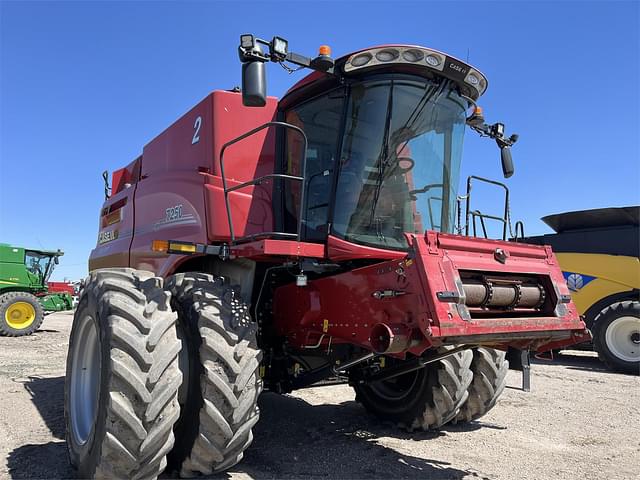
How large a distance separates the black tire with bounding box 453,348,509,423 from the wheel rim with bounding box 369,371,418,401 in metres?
0.58

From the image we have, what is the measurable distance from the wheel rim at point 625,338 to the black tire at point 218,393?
8.33 meters

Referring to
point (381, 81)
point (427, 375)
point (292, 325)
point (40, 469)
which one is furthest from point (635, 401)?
point (40, 469)

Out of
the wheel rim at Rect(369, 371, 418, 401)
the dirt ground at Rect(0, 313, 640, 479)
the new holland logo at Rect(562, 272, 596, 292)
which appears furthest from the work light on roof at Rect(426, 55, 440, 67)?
the new holland logo at Rect(562, 272, 596, 292)

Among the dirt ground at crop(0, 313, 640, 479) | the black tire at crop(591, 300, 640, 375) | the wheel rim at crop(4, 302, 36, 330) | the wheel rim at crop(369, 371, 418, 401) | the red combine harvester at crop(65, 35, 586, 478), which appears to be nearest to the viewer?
the red combine harvester at crop(65, 35, 586, 478)

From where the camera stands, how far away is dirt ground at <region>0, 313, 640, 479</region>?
153 inches

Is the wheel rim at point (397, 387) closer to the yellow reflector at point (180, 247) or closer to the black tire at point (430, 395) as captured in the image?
the black tire at point (430, 395)

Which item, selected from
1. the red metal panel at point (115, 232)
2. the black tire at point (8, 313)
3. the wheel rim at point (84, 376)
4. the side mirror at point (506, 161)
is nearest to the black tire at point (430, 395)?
the side mirror at point (506, 161)

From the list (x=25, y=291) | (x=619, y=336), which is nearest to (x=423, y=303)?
(x=619, y=336)

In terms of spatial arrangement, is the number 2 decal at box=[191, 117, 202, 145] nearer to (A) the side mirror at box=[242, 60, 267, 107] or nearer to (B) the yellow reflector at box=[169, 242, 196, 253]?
(B) the yellow reflector at box=[169, 242, 196, 253]

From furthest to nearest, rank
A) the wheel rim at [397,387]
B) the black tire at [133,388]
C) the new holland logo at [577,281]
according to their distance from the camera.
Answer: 1. the new holland logo at [577,281]
2. the wheel rim at [397,387]
3. the black tire at [133,388]

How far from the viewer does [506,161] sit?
5160 millimetres

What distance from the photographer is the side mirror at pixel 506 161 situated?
514 cm

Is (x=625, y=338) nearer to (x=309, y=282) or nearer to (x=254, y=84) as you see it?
(x=309, y=282)

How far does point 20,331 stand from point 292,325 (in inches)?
540
